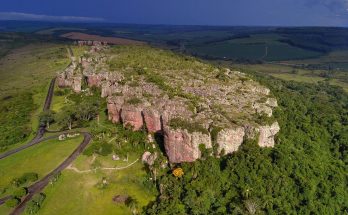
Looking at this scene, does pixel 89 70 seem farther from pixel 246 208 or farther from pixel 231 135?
pixel 246 208

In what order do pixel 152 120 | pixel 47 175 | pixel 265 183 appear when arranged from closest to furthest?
pixel 265 183
pixel 47 175
pixel 152 120

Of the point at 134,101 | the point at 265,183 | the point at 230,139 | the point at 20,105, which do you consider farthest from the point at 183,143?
the point at 20,105

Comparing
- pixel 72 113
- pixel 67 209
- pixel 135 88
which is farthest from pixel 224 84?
pixel 67 209

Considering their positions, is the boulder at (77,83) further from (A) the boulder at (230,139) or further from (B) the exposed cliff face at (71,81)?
(A) the boulder at (230,139)

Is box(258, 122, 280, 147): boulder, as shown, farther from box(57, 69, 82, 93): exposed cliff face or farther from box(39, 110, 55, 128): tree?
box(57, 69, 82, 93): exposed cliff face

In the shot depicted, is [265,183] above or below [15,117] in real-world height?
above

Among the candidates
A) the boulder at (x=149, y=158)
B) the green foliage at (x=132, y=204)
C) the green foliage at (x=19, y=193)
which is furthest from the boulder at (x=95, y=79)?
the green foliage at (x=132, y=204)

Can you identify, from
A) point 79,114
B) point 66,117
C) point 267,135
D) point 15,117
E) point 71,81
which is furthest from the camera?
A: point 71,81

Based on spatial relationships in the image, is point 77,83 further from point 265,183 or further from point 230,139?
point 265,183
